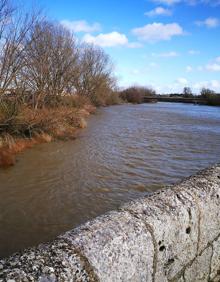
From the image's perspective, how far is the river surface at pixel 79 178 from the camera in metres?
6.28

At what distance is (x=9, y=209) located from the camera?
6883 mm

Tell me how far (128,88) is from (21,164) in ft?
213

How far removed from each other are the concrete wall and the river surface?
11.2 ft

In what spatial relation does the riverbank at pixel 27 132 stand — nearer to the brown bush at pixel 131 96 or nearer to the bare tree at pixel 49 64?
the bare tree at pixel 49 64

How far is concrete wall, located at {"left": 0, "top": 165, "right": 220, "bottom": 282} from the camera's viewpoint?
175cm

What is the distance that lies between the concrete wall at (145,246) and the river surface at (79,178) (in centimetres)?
341

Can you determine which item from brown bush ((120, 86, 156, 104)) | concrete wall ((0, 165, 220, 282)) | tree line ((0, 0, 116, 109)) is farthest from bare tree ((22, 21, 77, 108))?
brown bush ((120, 86, 156, 104))

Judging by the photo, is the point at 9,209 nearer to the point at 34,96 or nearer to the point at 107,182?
the point at 107,182

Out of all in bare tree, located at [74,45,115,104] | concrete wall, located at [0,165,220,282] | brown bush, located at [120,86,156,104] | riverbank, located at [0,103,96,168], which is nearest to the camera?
concrete wall, located at [0,165,220,282]

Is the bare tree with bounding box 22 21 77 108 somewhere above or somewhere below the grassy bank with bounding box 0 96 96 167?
above

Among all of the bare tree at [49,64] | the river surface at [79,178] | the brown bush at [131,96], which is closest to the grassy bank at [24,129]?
the river surface at [79,178]

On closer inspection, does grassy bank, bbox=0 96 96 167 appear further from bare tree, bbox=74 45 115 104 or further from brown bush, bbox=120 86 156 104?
brown bush, bbox=120 86 156 104

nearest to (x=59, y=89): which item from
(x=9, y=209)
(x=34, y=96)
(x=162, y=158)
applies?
(x=34, y=96)

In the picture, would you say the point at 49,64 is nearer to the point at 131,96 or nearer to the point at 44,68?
the point at 44,68
